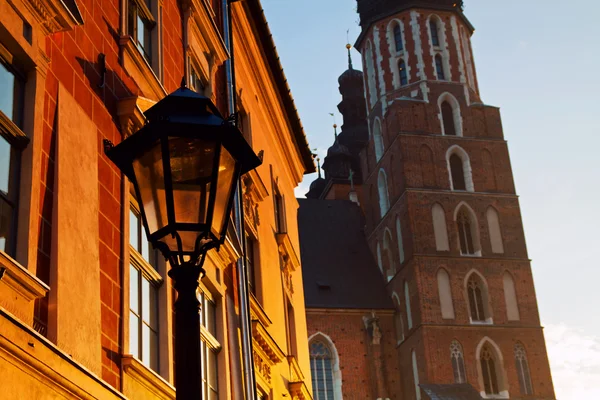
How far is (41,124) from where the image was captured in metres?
5.12

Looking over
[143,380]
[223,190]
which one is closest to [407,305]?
[143,380]

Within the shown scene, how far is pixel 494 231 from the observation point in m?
39.8

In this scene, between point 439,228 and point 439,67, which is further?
point 439,67

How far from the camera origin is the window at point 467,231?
3934 cm

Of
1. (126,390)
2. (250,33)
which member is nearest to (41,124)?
(126,390)

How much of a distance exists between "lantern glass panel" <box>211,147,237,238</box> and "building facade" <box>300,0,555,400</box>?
33.2 meters

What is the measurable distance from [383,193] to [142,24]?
114 feet

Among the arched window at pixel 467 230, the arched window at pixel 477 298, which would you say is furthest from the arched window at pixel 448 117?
the arched window at pixel 477 298

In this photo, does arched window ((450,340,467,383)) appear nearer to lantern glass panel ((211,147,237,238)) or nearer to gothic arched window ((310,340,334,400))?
gothic arched window ((310,340,334,400))

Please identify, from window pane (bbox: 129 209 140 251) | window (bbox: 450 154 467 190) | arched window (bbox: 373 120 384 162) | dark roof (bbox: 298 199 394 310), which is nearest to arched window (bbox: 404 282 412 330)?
dark roof (bbox: 298 199 394 310)

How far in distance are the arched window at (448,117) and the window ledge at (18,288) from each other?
37.6m

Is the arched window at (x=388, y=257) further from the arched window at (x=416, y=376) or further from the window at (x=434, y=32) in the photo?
the window at (x=434, y=32)

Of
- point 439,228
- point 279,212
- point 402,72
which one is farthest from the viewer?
point 402,72

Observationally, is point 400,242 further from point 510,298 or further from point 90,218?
point 90,218
